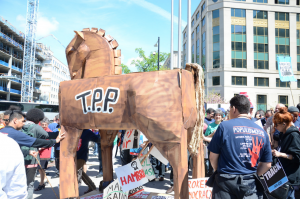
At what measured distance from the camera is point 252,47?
26828 millimetres

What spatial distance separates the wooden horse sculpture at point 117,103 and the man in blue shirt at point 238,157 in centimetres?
40

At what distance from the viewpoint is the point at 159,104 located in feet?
7.91

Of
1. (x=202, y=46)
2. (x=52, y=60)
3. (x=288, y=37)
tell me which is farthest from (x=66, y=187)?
(x=52, y=60)

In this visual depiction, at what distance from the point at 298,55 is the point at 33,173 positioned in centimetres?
3219

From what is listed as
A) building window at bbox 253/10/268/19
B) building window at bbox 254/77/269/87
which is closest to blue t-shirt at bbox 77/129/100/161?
building window at bbox 254/77/269/87

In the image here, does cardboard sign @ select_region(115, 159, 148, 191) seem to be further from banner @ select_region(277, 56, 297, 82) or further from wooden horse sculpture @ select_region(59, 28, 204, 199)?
banner @ select_region(277, 56, 297, 82)

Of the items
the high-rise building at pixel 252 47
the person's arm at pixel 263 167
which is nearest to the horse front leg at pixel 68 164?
the person's arm at pixel 263 167

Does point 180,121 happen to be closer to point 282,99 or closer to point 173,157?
point 173,157

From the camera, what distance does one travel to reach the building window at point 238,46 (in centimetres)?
2664

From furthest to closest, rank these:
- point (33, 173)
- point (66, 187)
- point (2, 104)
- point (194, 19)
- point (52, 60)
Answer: point (52, 60), point (194, 19), point (2, 104), point (33, 173), point (66, 187)

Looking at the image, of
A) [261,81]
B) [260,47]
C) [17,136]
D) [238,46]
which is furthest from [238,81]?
[17,136]

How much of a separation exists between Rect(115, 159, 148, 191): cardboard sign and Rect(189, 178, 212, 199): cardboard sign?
624 millimetres

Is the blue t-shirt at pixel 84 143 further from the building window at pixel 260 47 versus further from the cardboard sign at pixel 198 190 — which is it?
the building window at pixel 260 47

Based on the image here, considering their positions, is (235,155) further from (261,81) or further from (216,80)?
(261,81)
